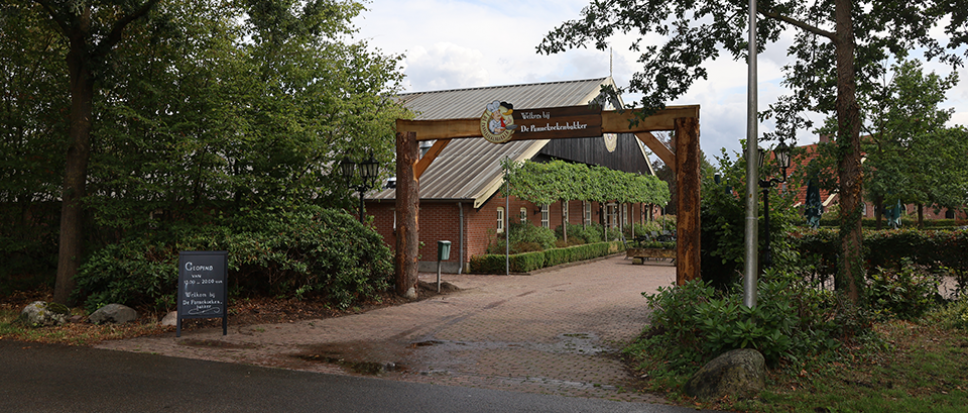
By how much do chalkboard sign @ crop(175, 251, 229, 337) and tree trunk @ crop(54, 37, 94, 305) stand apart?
10.3 ft

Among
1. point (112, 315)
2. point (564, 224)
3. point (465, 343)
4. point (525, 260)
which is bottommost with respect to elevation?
point (465, 343)

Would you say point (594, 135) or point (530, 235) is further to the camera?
point (530, 235)

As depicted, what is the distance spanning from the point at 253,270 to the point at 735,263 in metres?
8.39

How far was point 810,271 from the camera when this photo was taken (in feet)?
34.4

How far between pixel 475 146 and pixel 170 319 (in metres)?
15.6

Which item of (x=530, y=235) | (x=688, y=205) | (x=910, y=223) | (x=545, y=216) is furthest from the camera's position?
(x=910, y=223)

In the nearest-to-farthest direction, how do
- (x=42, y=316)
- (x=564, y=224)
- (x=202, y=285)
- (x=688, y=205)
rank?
(x=202, y=285) < (x=42, y=316) < (x=688, y=205) < (x=564, y=224)

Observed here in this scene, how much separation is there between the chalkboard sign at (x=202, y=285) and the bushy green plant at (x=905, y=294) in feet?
30.7

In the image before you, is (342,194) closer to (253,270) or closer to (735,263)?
(253,270)

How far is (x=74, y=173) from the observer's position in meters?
10.8

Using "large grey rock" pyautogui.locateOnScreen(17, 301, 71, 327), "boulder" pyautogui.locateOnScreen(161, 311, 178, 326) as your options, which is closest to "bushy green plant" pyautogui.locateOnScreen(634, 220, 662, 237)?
"boulder" pyautogui.locateOnScreen(161, 311, 178, 326)

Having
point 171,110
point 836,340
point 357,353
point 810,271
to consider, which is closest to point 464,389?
point 357,353

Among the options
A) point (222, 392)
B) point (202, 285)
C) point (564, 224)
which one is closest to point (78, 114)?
point (202, 285)

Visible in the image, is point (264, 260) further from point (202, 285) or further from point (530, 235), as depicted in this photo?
point (530, 235)
